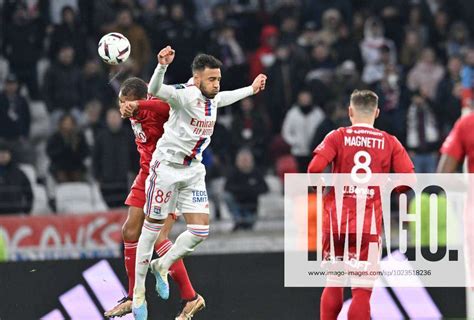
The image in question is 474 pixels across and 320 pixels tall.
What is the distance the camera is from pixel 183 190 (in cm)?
1152

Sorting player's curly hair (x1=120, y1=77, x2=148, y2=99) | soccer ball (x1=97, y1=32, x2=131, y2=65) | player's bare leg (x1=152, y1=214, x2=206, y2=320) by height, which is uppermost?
soccer ball (x1=97, y1=32, x2=131, y2=65)

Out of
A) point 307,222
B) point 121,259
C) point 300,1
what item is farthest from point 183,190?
point 300,1

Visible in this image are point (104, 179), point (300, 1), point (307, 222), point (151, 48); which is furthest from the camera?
point (300, 1)

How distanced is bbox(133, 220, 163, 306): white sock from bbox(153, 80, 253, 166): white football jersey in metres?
0.66

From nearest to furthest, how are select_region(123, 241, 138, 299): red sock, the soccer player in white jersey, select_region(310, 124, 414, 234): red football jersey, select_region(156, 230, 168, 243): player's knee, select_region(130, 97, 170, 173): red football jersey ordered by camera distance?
select_region(310, 124, 414, 234): red football jersey, the soccer player in white jersey, select_region(130, 97, 170, 173): red football jersey, select_region(123, 241, 138, 299): red sock, select_region(156, 230, 168, 243): player's knee

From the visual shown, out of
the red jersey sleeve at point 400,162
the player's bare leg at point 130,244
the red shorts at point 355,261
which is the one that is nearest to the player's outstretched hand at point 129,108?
the player's bare leg at point 130,244

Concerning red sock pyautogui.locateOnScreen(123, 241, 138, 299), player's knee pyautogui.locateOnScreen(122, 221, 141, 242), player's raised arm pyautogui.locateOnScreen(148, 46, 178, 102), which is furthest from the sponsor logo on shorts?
player's raised arm pyautogui.locateOnScreen(148, 46, 178, 102)

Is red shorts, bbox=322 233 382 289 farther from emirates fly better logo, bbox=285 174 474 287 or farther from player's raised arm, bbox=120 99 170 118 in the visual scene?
player's raised arm, bbox=120 99 170 118

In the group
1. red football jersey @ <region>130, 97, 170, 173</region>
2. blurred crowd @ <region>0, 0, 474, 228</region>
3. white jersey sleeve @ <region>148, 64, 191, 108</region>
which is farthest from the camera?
blurred crowd @ <region>0, 0, 474, 228</region>

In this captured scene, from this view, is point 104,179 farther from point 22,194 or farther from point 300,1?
point 300,1

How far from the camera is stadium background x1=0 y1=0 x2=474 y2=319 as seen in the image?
1719cm

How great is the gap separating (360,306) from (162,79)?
106 inches

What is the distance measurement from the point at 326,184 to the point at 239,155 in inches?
263

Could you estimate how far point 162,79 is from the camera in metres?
10.8
